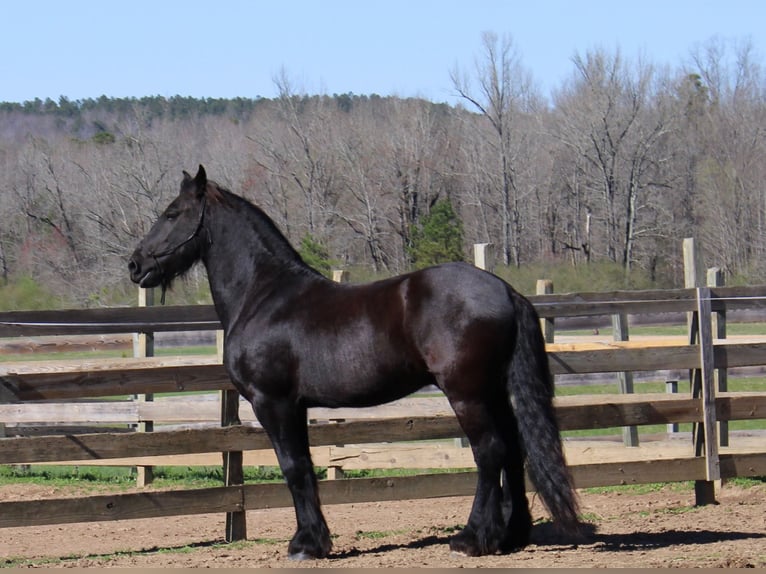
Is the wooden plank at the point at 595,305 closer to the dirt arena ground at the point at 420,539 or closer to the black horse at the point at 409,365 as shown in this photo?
the dirt arena ground at the point at 420,539

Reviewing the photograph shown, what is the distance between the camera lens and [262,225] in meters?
6.72

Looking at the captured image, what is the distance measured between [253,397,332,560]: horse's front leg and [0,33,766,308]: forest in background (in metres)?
41.0

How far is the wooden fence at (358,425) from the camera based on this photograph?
6629 millimetres

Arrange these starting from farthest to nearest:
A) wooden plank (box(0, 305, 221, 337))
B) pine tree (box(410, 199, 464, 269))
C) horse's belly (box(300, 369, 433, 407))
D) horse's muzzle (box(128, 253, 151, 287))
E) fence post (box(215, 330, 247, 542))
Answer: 1. pine tree (box(410, 199, 464, 269))
2. wooden plank (box(0, 305, 221, 337))
3. fence post (box(215, 330, 247, 542))
4. horse's muzzle (box(128, 253, 151, 287))
5. horse's belly (box(300, 369, 433, 407))

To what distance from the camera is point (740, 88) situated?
59.3m

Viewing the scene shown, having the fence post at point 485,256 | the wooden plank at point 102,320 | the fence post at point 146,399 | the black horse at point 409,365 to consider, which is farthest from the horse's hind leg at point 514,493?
the fence post at point 146,399

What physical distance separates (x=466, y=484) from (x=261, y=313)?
2.04 metres

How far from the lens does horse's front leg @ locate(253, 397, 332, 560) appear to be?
20.2 feet

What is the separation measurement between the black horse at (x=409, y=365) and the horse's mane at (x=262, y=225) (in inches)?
2.4

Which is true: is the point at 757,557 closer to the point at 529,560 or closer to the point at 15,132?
the point at 529,560

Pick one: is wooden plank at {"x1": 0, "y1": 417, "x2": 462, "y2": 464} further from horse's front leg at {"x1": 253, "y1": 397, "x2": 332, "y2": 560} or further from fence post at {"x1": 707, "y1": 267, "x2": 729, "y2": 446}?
fence post at {"x1": 707, "y1": 267, "x2": 729, "y2": 446}

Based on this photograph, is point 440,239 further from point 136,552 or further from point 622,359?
point 136,552

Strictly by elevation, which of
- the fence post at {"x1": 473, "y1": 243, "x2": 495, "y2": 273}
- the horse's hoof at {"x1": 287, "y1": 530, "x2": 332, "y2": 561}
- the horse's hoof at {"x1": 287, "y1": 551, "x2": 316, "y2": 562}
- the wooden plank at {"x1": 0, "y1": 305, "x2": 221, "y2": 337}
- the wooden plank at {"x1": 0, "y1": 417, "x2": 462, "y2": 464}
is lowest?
the horse's hoof at {"x1": 287, "y1": 551, "x2": 316, "y2": 562}

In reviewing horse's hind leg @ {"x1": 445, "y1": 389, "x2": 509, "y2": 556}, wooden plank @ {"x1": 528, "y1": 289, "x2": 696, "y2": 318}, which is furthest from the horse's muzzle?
wooden plank @ {"x1": 528, "y1": 289, "x2": 696, "y2": 318}
